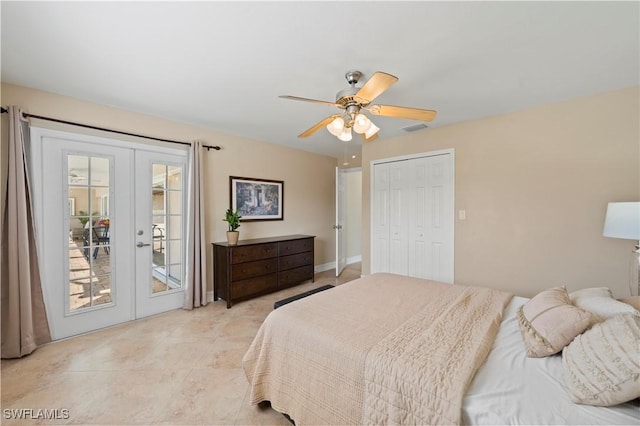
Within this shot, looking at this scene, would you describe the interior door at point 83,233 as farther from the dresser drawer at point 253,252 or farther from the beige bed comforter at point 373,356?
the beige bed comforter at point 373,356

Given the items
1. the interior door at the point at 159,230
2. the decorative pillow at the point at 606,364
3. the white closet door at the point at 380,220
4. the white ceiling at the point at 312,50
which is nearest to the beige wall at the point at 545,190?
the white ceiling at the point at 312,50

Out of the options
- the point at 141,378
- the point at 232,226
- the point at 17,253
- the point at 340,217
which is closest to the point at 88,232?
the point at 17,253

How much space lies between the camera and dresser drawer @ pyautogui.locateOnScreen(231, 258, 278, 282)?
3494 millimetres

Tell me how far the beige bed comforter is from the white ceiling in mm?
1770

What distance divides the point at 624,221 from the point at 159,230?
441cm

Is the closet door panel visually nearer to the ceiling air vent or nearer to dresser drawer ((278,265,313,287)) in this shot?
the ceiling air vent

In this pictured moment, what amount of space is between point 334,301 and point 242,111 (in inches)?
91.2

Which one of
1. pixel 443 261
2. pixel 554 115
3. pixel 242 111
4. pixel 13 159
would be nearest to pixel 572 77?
pixel 554 115

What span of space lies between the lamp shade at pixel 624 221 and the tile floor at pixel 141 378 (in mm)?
2745

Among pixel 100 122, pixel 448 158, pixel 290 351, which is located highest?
pixel 100 122

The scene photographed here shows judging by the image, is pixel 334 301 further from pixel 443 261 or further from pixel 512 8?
pixel 443 261

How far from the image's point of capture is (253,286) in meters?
3.69

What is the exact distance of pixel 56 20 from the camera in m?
1.60

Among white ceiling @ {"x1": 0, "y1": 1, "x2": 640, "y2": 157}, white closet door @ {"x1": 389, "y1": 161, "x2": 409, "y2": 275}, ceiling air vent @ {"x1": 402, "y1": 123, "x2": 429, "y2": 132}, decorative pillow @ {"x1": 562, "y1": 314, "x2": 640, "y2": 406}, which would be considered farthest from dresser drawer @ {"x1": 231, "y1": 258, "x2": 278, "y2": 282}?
decorative pillow @ {"x1": 562, "y1": 314, "x2": 640, "y2": 406}
